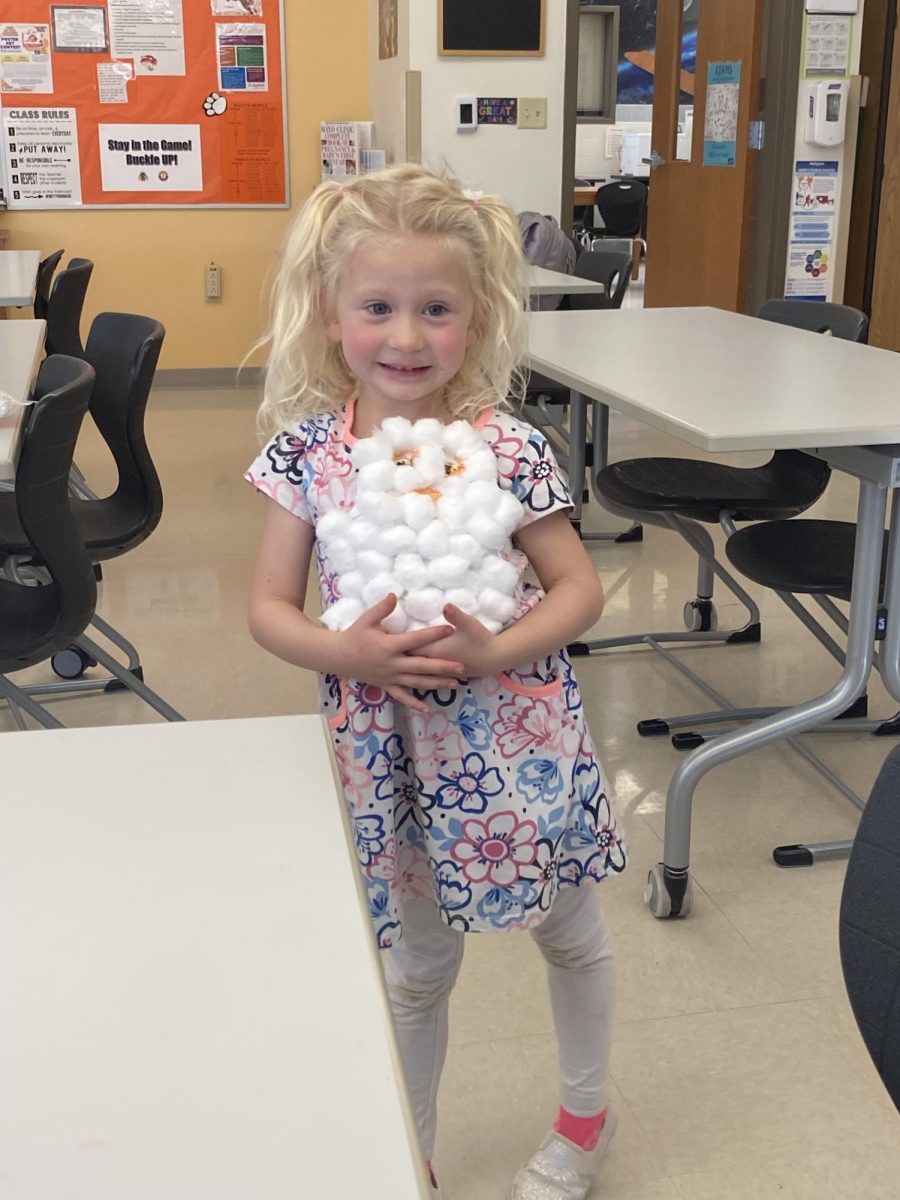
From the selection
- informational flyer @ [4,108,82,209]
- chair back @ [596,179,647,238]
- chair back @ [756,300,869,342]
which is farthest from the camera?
chair back @ [596,179,647,238]

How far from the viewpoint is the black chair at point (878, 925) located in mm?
716

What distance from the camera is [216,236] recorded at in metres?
6.47

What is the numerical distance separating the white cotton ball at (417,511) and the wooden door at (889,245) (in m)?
5.33

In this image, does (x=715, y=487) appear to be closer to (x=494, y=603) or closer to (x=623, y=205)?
(x=494, y=603)

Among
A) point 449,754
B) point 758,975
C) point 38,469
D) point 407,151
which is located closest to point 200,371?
point 407,151

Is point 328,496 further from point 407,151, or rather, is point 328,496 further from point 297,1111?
point 407,151

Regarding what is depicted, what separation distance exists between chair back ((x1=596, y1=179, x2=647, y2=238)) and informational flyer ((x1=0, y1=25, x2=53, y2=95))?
5.23m

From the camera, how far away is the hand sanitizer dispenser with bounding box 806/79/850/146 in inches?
215

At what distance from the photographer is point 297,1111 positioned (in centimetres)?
49

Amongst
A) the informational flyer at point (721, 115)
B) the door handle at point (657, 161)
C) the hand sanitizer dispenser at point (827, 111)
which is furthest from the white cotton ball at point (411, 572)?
the door handle at point (657, 161)

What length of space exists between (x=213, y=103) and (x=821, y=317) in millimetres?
4275

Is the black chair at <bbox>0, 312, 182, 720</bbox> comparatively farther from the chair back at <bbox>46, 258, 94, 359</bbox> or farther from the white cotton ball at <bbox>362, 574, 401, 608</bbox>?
the white cotton ball at <bbox>362, 574, 401, 608</bbox>

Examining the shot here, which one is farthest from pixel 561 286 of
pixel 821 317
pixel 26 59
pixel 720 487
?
pixel 26 59

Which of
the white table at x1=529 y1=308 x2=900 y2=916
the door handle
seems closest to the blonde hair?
the white table at x1=529 y1=308 x2=900 y2=916
